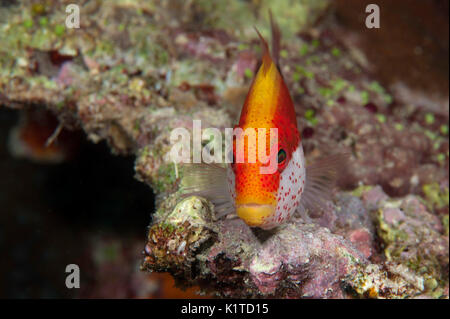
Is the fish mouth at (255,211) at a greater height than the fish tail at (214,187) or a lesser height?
lesser

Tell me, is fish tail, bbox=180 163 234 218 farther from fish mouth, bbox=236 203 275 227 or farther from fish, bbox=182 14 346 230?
fish mouth, bbox=236 203 275 227

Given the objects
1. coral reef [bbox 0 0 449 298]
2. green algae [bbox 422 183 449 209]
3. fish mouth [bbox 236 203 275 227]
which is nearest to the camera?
fish mouth [bbox 236 203 275 227]

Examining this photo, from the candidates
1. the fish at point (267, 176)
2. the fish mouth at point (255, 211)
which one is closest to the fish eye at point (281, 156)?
the fish at point (267, 176)

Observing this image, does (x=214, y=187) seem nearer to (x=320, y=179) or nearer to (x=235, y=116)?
(x=320, y=179)

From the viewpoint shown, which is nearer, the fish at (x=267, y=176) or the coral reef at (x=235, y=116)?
the fish at (x=267, y=176)

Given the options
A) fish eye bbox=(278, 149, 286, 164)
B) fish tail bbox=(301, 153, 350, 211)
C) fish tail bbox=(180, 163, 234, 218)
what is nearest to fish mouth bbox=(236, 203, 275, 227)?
fish eye bbox=(278, 149, 286, 164)

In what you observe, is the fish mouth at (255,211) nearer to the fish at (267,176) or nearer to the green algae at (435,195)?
the fish at (267,176)
